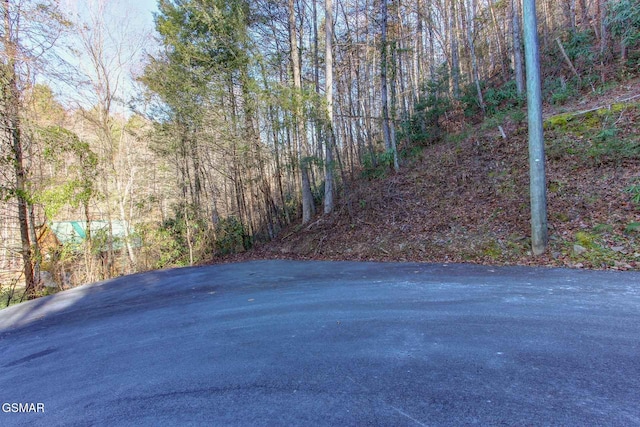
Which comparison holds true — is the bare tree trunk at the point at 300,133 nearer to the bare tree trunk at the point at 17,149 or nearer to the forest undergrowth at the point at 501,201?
the forest undergrowth at the point at 501,201

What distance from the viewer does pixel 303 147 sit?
1202cm

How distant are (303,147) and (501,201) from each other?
7.12 m

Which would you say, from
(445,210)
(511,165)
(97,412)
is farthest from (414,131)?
(97,412)

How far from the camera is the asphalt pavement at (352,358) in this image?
6.40 feet

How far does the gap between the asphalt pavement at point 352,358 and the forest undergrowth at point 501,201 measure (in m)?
1.66

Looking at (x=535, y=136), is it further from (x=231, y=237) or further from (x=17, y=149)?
(x=17, y=149)

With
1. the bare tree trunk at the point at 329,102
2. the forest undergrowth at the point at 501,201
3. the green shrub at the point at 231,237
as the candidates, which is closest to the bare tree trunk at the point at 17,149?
the green shrub at the point at 231,237

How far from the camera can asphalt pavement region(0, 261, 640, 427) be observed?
6.40ft

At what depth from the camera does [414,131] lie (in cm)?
1436

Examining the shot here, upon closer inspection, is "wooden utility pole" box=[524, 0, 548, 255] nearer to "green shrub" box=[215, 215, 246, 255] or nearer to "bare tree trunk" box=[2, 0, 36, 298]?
"green shrub" box=[215, 215, 246, 255]

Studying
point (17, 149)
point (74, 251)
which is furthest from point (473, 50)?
point (74, 251)

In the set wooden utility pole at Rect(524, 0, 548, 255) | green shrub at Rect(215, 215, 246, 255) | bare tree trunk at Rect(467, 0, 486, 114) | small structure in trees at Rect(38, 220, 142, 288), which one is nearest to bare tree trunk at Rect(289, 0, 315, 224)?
green shrub at Rect(215, 215, 246, 255)

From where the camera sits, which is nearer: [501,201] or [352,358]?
[352,358]

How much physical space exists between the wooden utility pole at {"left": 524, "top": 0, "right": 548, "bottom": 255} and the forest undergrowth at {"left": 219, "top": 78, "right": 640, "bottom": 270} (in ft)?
1.24
